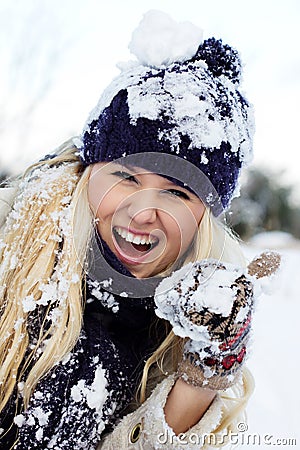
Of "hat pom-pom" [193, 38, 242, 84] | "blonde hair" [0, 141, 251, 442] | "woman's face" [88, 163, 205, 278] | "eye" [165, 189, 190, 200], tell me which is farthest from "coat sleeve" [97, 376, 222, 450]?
"hat pom-pom" [193, 38, 242, 84]

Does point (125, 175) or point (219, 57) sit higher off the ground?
point (219, 57)

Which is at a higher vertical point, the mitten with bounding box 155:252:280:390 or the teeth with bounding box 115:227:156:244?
the teeth with bounding box 115:227:156:244

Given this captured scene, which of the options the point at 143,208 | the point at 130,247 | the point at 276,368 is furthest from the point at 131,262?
the point at 276,368

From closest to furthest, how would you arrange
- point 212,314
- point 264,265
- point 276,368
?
point 212,314 → point 264,265 → point 276,368

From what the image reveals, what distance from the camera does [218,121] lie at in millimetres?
1192

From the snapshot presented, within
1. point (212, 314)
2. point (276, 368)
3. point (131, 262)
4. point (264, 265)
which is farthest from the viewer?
point (276, 368)

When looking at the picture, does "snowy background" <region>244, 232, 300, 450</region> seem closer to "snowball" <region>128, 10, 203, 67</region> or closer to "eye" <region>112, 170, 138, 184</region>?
"eye" <region>112, 170, 138, 184</region>

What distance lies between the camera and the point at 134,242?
1.19m

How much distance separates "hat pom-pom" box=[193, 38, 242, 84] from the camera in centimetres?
125

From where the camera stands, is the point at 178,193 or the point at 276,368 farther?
the point at 276,368

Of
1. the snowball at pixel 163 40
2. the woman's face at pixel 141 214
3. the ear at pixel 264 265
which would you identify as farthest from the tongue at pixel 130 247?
the snowball at pixel 163 40

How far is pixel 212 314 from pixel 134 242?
270mm

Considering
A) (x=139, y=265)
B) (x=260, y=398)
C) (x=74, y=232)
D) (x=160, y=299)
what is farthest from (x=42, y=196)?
(x=260, y=398)

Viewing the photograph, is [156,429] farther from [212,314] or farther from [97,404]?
[212,314]
